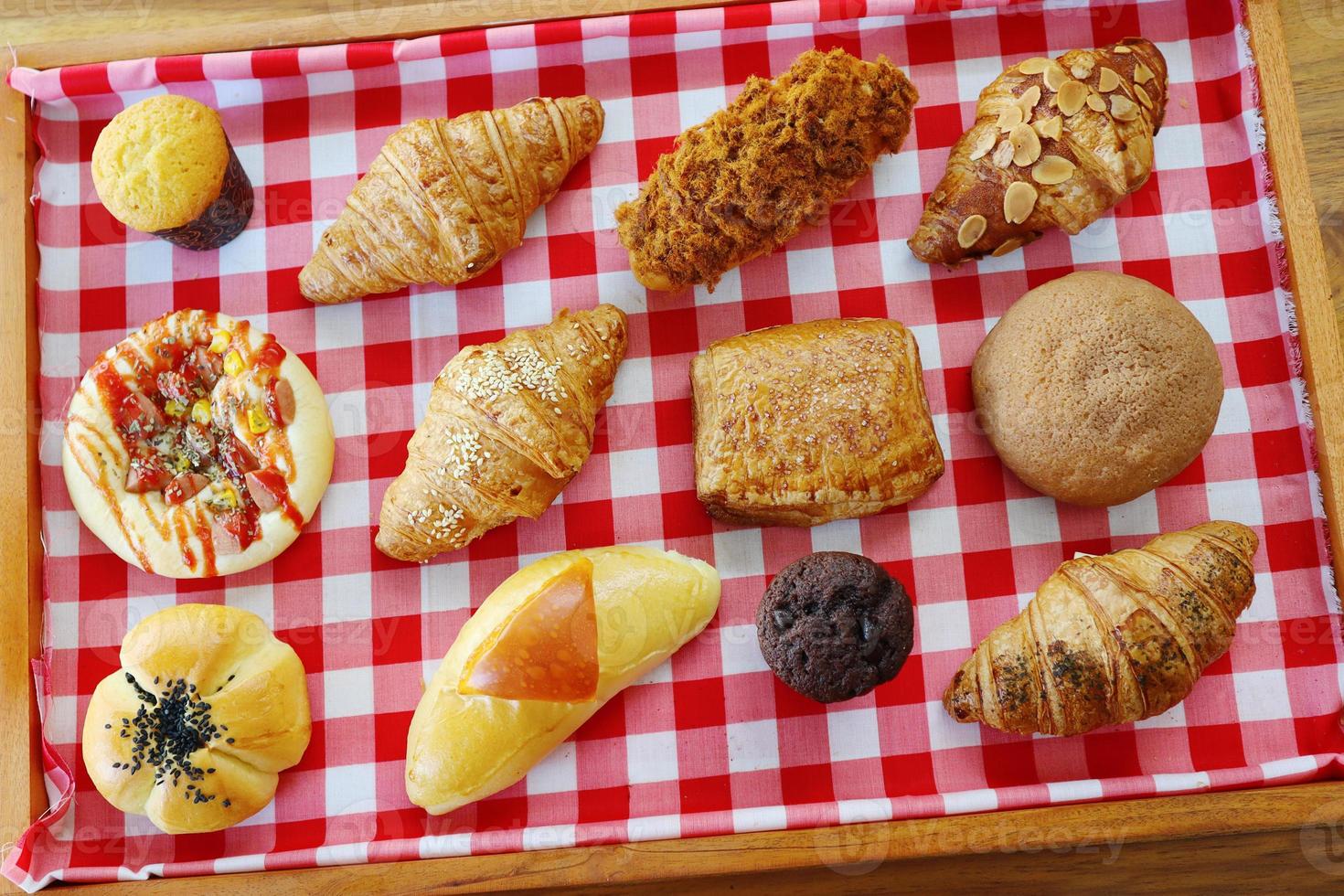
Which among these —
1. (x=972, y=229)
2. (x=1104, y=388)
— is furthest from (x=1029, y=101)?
(x=1104, y=388)

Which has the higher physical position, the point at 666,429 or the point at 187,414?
the point at 187,414

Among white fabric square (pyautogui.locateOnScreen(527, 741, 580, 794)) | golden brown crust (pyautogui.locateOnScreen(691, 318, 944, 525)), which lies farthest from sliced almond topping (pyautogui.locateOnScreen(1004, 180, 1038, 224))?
white fabric square (pyautogui.locateOnScreen(527, 741, 580, 794))

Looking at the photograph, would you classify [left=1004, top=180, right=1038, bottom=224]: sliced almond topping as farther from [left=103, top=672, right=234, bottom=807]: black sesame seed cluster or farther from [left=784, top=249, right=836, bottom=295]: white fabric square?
[left=103, top=672, right=234, bottom=807]: black sesame seed cluster

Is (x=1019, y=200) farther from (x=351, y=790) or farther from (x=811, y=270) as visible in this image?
(x=351, y=790)

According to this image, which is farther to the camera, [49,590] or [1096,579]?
[49,590]

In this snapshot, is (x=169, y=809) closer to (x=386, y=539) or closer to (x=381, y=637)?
(x=381, y=637)

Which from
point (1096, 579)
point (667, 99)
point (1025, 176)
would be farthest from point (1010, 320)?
point (667, 99)
